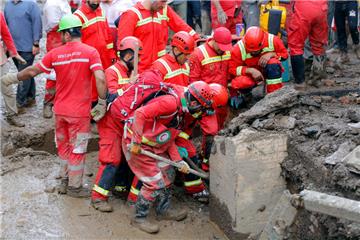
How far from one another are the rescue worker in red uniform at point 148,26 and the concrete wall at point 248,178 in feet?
7.12

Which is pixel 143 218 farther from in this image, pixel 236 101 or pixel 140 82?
pixel 236 101

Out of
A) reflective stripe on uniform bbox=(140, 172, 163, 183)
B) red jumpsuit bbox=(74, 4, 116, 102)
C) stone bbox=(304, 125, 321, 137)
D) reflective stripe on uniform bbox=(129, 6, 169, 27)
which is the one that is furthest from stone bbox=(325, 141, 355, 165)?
red jumpsuit bbox=(74, 4, 116, 102)

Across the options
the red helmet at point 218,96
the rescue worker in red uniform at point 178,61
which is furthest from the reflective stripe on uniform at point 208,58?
the red helmet at point 218,96

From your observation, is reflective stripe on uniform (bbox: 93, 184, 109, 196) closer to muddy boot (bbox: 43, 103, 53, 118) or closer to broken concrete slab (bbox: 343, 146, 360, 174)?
muddy boot (bbox: 43, 103, 53, 118)

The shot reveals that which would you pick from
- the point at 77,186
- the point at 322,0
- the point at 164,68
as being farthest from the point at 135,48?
the point at 322,0

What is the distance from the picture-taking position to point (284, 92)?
6.66 m

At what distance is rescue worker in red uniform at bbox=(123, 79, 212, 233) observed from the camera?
591 cm

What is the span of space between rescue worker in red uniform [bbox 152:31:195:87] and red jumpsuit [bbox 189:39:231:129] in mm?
407

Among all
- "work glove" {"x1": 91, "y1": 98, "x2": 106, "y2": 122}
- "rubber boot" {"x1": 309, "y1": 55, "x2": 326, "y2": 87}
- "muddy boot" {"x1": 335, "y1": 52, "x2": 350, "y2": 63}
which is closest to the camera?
"work glove" {"x1": 91, "y1": 98, "x2": 106, "y2": 122}

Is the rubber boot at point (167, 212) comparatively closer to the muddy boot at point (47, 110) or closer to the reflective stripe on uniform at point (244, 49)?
the reflective stripe on uniform at point (244, 49)

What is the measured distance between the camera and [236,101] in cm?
806

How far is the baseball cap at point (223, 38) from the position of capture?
723 centimetres

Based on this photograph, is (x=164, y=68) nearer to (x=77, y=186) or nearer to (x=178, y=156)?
(x=178, y=156)

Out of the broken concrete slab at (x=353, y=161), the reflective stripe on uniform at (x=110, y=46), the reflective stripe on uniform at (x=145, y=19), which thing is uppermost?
the reflective stripe on uniform at (x=145, y=19)
